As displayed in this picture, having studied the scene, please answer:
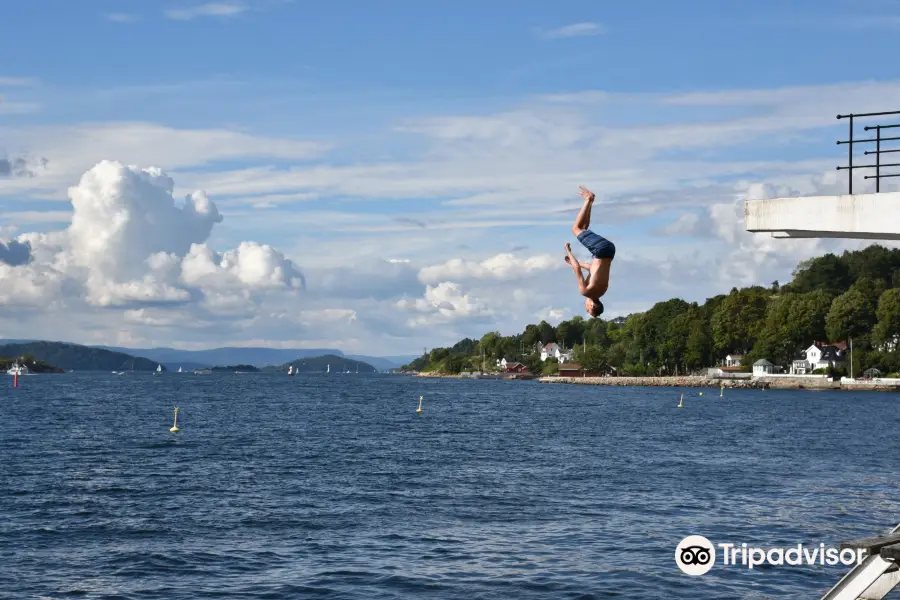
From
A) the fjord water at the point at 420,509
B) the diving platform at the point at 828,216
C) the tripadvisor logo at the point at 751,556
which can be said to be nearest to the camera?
the diving platform at the point at 828,216

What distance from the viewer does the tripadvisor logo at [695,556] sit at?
104 ft

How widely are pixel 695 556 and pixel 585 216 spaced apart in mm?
23766

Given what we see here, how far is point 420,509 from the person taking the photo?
42.2 metres

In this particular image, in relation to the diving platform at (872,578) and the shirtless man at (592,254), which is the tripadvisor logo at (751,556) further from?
the shirtless man at (592,254)

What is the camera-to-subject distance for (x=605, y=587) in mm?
29328

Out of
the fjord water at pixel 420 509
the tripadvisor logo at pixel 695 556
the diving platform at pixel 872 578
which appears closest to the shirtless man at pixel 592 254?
the diving platform at pixel 872 578

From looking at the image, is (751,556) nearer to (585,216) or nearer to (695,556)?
(695,556)

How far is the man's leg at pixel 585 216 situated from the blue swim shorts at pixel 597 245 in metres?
0.10

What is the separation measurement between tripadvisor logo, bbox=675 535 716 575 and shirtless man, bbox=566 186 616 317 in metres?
21.7

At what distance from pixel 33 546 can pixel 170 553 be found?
5.10 m

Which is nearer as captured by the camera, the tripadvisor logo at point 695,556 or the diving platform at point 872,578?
the diving platform at point 872,578

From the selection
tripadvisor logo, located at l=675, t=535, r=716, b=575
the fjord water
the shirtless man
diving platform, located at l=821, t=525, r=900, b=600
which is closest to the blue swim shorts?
the shirtless man

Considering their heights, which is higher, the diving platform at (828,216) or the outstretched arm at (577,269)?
the diving platform at (828,216)

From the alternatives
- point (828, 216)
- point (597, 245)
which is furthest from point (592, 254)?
point (828, 216)
